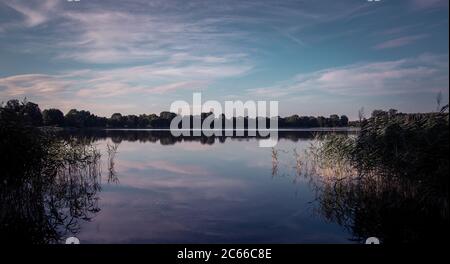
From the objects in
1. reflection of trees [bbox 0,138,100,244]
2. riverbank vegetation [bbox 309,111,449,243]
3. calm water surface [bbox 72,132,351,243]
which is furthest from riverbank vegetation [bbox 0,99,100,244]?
riverbank vegetation [bbox 309,111,449,243]

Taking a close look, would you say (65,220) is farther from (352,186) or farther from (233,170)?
(233,170)

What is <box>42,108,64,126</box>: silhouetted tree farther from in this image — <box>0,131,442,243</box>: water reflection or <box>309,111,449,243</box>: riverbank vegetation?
<box>309,111,449,243</box>: riverbank vegetation

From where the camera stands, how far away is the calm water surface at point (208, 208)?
8977 millimetres

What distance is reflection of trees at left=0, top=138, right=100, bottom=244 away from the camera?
8.78m

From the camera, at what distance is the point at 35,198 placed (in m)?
10.2

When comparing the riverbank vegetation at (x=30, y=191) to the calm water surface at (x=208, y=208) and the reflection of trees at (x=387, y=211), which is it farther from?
the reflection of trees at (x=387, y=211)

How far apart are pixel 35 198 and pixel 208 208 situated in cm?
521

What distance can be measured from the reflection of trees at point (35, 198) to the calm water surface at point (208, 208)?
0.63 meters

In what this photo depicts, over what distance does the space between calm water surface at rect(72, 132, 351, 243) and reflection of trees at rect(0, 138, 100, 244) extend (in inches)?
24.8

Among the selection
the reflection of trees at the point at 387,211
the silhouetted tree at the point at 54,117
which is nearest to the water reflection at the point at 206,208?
the reflection of trees at the point at 387,211

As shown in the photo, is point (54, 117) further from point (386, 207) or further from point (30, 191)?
point (386, 207)

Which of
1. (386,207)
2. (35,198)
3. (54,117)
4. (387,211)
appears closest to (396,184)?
(386,207)
